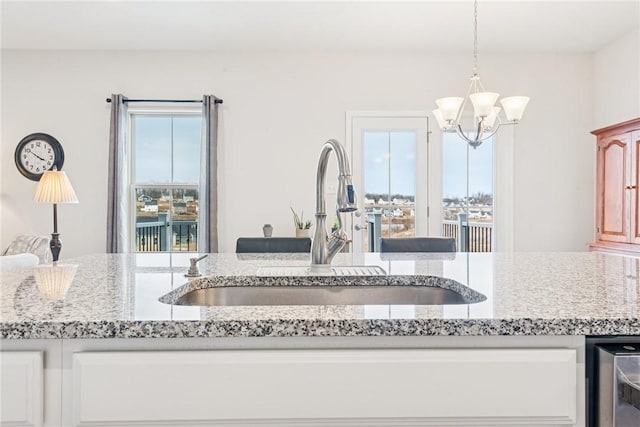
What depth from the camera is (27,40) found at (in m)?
4.09

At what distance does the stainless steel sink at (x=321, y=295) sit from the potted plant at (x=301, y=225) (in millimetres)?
2920

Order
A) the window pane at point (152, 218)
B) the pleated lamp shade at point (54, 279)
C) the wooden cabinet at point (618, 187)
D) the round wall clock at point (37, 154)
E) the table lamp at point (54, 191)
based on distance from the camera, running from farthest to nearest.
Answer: the window pane at point (152, 218), the round wall clock at point (37, 154), the table lamp at point (54, 191), the wooden cabinet at point (618, 187), the pleated lamp shade at point (54, 279)

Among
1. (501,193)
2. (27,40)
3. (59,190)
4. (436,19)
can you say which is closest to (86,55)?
(27,40)

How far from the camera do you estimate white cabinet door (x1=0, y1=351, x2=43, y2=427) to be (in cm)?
66

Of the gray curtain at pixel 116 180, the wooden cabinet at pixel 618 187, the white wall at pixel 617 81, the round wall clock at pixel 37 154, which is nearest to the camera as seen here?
the wooden cabinet at pixel 618 187

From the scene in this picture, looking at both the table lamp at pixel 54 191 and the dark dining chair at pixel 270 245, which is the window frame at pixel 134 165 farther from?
the dark dining chair at pixel 270 245

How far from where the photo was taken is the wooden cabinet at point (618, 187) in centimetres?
335

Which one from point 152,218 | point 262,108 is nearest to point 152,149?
point 152,218

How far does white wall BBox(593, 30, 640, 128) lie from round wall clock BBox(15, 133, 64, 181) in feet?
17.6

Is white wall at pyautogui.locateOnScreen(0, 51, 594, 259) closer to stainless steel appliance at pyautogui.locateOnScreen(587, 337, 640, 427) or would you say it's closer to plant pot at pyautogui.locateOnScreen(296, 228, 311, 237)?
plant pot at pyautogui.locateOnScreen(296, 228, 311, 237)

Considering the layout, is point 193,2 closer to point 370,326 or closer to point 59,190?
point 59,190

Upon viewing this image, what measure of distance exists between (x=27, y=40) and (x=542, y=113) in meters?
5.07

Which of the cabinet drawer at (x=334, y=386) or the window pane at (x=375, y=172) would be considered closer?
the cabinet drawer at (x=334, y=386)

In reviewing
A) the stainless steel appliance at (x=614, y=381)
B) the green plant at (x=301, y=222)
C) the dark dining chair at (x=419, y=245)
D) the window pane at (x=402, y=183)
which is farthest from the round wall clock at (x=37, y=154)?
the stainless steel appliance at (x=614, y=381)
